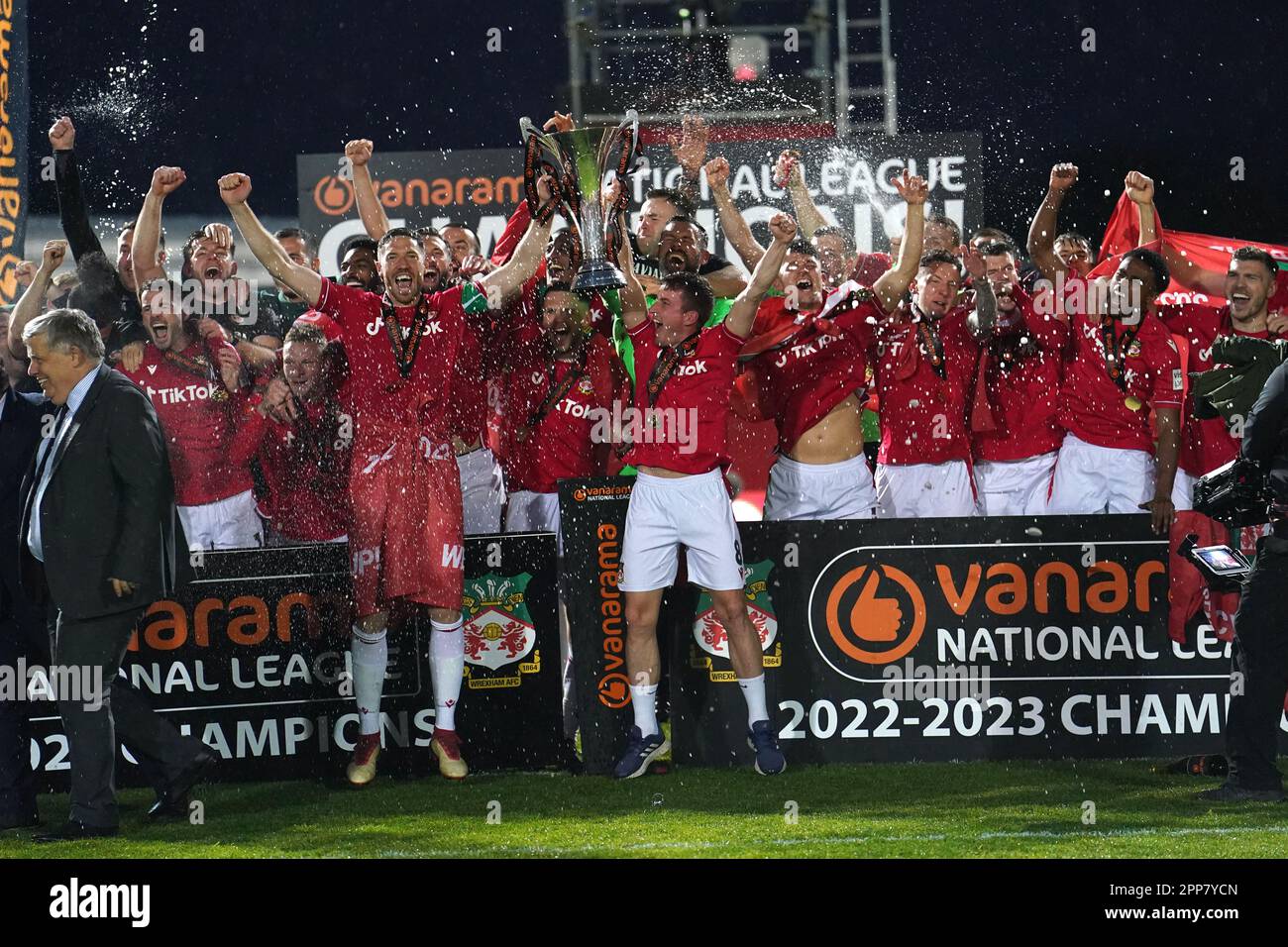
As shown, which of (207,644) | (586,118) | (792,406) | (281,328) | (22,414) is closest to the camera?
(22,414)

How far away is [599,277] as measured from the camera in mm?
6297

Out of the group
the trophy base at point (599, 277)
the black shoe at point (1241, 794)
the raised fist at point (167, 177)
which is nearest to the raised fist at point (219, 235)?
the raised fist at point (167, 177)

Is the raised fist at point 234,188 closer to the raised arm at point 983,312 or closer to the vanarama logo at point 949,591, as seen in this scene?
the vanarama logo at point 949,591

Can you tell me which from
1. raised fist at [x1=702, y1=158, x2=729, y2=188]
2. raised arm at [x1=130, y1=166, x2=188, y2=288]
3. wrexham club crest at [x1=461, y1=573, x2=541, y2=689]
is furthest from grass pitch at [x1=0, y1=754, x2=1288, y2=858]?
raised fist at [x1=702, y1=158, x2=729, y2=188]

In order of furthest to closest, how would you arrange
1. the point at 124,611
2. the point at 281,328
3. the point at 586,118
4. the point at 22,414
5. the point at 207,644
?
the point at 586,118
the point at 281,328
the point at 207,644
the point at 22,414
the point at 124,611

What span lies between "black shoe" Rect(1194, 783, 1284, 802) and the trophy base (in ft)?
9.38

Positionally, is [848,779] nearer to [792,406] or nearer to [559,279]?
[792,406]

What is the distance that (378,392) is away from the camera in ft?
22.0

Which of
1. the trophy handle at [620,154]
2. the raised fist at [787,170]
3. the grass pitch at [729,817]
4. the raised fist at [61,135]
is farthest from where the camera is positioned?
the raised fist at [61,135]

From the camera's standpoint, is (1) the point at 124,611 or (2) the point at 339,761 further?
(2) the point at 339,761

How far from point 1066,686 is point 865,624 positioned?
0.85 meters

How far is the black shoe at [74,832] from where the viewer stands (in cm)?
559

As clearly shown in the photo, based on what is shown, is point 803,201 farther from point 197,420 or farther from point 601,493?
point 197,420

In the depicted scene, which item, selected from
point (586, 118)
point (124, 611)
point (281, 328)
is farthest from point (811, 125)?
point (124, 611)
